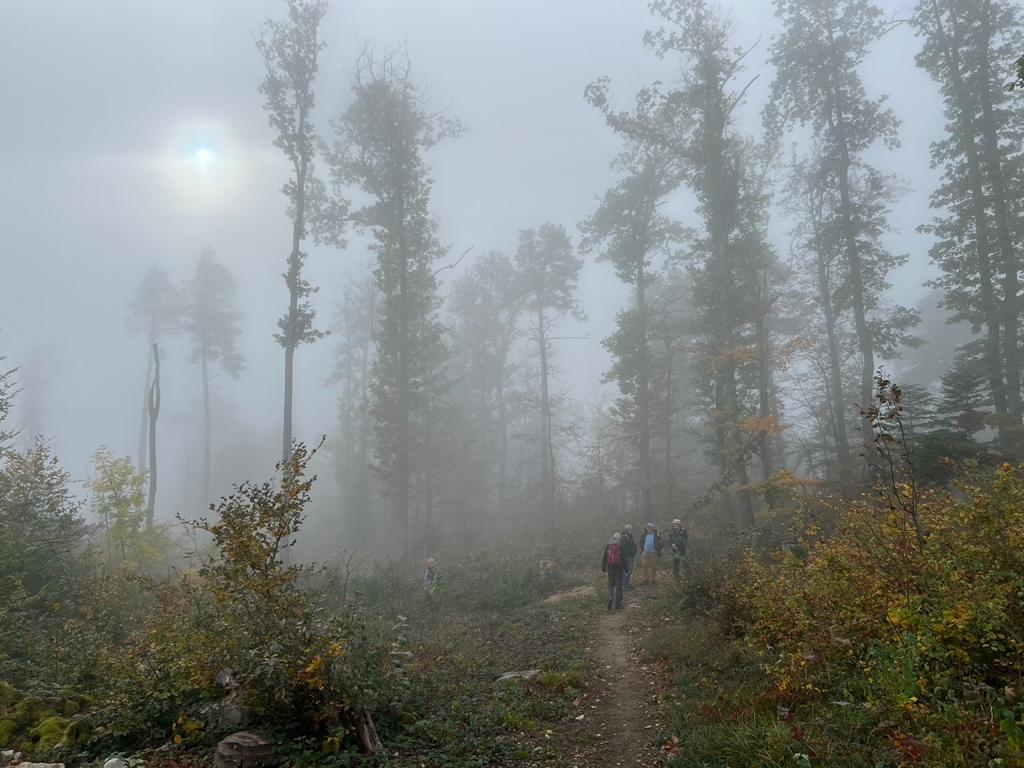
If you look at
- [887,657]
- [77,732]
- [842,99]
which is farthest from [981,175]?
[77,732]

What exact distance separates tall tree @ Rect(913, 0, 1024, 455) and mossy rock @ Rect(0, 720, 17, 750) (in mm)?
21966

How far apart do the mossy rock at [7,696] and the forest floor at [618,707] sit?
245 inches

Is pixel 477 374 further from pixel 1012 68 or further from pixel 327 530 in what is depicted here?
→ pixel 1012 68

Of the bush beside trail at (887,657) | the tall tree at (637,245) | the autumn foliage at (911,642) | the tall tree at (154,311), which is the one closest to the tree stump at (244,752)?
the bush beside trail at (887,657)

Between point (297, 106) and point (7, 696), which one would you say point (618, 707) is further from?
point (297, 106)

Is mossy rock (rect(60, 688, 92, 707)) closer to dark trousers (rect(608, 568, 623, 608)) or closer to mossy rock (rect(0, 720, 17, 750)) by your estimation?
mossy rock (rect(0, 720, 17, 750))

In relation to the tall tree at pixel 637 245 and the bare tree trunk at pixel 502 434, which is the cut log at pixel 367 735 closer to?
the tall tree at pixel 637 245

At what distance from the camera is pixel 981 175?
57.8ft

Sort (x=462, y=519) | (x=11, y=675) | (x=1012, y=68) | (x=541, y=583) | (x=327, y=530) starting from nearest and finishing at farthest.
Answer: (x=11, y=675), (x=541, y=583), (x=1012, y=68), (x=462, y=519), (x=327, y=530)

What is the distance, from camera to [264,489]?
19.9 ft

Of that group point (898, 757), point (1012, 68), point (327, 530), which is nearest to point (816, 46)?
point (1012, 68)

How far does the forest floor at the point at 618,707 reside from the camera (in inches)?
232

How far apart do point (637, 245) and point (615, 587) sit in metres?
17.4

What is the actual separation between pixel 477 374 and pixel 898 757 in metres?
34.9
